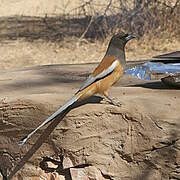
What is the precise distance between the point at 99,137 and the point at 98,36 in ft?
22.4

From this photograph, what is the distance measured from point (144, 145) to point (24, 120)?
2.13 feet

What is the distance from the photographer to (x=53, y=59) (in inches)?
348

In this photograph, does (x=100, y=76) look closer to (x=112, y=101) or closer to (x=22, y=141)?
(x=112, y=101)

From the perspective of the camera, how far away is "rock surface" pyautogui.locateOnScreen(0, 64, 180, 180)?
282 centimetres

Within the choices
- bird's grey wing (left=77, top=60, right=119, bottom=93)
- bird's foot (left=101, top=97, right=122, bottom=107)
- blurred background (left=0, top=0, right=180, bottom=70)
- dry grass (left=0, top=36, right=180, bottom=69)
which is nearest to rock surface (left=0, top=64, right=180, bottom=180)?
bird's foot (left=101, top=97, right=122, bottom=107)

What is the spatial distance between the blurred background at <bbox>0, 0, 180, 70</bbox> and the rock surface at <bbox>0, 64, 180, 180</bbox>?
5.11 m

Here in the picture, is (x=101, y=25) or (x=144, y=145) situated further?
(x=101, y=25)

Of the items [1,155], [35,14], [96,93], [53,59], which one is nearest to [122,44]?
[96,93]

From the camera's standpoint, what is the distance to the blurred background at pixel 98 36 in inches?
344

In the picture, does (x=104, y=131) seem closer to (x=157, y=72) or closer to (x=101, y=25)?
(x=157, y=72)

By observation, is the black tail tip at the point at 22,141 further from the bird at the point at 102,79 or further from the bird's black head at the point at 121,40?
the bird's black head at the point at 121,40

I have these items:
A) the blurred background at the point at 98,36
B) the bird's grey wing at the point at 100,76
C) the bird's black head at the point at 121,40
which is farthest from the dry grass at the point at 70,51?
the bird's grey wing at the point at 100,76

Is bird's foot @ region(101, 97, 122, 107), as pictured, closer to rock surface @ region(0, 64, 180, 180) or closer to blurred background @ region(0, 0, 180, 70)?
rock surface @ region(0, 64, 180, 180)

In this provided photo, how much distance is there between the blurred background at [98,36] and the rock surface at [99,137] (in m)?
5.11
